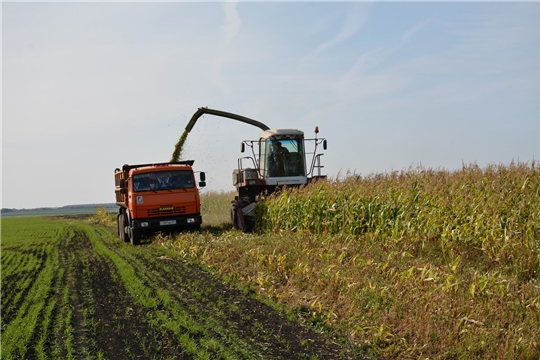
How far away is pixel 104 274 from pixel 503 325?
28.7 feet

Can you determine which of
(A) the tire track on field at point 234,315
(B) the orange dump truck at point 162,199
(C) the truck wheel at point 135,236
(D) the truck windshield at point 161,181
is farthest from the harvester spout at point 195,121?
(A) the tire track on field at point 234,315

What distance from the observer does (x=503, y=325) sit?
6.70 meters

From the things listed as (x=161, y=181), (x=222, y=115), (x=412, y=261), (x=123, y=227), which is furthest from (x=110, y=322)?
(x=222, y=115)

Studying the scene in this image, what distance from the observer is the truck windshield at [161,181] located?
18688 millimetres

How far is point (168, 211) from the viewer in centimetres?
1850

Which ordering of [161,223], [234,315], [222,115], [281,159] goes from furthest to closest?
[222,115]
[281,159]
[161,223]
[234,315]

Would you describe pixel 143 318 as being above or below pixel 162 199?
below

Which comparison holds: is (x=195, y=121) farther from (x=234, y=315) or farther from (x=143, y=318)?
(x=234, y=315)

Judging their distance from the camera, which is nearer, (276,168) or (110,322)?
(110,322)

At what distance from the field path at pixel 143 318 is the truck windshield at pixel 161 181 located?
5.08 m

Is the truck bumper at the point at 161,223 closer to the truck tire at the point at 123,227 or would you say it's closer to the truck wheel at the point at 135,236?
the truck wheel at the point at 135,236

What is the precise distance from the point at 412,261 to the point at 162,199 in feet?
34.1

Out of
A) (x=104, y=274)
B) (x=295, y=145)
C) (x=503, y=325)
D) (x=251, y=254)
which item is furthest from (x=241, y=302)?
(x=295, y=145)

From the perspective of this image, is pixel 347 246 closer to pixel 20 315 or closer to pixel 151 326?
pixel 151 326
